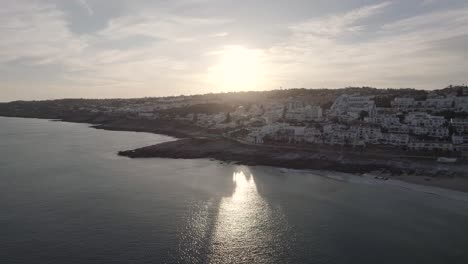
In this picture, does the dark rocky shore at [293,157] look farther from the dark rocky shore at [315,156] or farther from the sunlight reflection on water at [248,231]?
the sunlight reflection on water at [248,231]

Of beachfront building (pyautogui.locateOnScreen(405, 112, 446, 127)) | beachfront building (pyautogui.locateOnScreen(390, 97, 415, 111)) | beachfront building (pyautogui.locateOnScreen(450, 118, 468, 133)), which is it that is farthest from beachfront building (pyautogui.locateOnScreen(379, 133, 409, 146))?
beachfront building (pyautogui.locateOnScreen(390, 97, 415, 111))

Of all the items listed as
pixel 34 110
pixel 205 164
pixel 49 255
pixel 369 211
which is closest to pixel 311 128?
pixel 205 164

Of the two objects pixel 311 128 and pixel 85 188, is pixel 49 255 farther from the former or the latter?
pixel 311 128

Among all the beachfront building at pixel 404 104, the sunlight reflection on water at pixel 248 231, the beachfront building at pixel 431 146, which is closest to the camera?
the sunlight reflection on water at pixel 248 231

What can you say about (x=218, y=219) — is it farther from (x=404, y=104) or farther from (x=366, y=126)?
(x=404, y=104)

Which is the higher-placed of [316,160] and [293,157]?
[293,157]

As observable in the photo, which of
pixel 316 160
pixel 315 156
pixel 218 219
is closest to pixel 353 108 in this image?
pixel 315 156

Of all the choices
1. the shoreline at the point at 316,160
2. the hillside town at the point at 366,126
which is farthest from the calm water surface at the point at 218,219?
the hillside town at the point at 366,126

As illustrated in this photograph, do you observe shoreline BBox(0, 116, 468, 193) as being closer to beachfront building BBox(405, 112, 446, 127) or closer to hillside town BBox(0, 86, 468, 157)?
hillside town BBox(0, 86, 468, 157)
